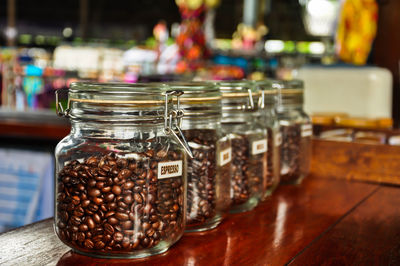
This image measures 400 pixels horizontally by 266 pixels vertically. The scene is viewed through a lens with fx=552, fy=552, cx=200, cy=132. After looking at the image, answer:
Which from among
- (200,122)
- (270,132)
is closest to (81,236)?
(200,122)

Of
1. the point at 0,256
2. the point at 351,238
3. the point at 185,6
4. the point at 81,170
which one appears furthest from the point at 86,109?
the point at 185,6

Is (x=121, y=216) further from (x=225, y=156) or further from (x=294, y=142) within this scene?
(x=294, y=142)

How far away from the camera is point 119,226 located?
750mm

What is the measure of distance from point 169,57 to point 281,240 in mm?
6012

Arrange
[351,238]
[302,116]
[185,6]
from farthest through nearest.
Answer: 1. [185,6]
2. [302,116]
3. [351,238]

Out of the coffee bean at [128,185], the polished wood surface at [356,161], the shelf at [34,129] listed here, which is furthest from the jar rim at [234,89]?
the shelf at [34,129]

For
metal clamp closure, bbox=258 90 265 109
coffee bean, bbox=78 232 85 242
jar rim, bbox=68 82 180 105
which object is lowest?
coffee bean, bbox=78 232 85 242

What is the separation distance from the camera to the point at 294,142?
1369mm

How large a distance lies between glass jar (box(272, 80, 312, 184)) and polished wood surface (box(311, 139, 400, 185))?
0.15 metres

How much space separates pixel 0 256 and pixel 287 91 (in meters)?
0.78

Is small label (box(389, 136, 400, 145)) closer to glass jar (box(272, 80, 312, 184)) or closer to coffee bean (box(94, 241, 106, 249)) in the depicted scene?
glass jar (box(272, 80, 312, 184))

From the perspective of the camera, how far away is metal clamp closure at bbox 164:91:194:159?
80 centimetres

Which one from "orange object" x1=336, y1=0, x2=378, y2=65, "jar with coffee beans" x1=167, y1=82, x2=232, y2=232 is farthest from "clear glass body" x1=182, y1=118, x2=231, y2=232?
"orange object" x1=336, y1=0, x2=378, y2=65

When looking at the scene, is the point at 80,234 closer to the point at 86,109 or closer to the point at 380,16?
the point at 86,109
